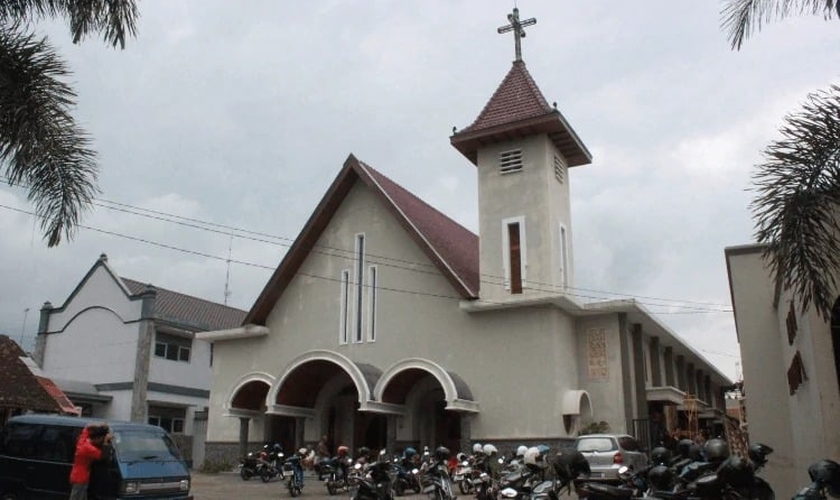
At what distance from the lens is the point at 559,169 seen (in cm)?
2280

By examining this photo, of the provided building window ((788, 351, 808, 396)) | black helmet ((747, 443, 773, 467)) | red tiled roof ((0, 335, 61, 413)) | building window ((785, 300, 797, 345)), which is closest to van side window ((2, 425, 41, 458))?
red tiled roof ((0, 335, 61, 413))

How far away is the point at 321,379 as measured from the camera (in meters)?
23.2

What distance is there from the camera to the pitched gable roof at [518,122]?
21.5 m

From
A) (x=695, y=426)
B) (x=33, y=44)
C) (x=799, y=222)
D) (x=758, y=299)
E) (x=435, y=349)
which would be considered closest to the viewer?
(x=799, y=222)

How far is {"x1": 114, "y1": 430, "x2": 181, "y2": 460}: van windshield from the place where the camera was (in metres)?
11.3

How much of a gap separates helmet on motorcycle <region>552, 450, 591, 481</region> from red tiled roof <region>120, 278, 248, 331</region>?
81.9ft

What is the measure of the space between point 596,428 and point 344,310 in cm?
821

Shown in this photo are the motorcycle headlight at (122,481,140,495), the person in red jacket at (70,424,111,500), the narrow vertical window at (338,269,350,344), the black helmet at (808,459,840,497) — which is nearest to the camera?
the black helmet at (808,459,840,497)

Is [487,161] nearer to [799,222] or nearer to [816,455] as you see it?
[816,455]

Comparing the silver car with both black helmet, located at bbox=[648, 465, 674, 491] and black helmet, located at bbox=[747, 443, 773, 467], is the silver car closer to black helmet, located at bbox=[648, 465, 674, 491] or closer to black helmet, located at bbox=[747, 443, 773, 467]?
black helmet, located at bbox=[747, 443, 773, 467]

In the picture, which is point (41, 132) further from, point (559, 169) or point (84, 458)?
point (559, 169)

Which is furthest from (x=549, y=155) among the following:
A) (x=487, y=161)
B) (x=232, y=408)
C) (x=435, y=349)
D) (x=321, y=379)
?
(x=232, y=408)

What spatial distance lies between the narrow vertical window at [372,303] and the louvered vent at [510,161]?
16.2 ft

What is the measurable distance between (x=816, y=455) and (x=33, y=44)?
1271 centimetres
